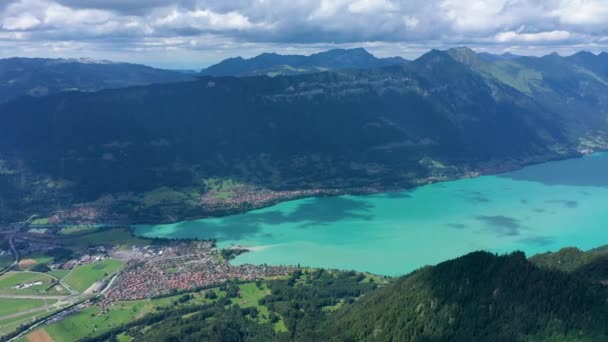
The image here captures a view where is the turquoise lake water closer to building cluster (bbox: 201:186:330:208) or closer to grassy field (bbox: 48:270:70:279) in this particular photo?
building cluster (bbox: 201:186:330:208)

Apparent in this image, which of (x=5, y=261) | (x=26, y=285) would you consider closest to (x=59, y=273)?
(x=26, y=285)

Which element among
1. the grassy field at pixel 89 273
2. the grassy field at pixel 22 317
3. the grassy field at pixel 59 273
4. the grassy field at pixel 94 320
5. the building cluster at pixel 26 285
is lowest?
the grassy field at pixel 59 273

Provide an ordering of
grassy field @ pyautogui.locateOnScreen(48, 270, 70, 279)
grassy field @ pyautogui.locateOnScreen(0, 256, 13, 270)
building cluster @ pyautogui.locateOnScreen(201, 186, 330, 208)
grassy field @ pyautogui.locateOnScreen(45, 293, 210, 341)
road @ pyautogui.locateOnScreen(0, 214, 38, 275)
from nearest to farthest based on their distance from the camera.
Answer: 1. grassy field @ pyautogui.locateOnScreen(45, 293, 210, 341)
2. grassy field @ pyautogui.locateOnScreen(48, 270, 70, 279)
3. grassy field @ pyautogui.locateOnScreen(0, 256, 13, 270)
4. road @ pyautogui.locateOnScreen(0, 214, 38, 275)
5. building cluster @ pyautogui.locateOnScreen(201, 186, 330, 208)

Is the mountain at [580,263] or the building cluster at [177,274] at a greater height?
the mountain at [580,263]

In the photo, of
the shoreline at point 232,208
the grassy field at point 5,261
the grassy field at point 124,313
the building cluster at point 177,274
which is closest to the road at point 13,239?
the grassy field at point 5,261

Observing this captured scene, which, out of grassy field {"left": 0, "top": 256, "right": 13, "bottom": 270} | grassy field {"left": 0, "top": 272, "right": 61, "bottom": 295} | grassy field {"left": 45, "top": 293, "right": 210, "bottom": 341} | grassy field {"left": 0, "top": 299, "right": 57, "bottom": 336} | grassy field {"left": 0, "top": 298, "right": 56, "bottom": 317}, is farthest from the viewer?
grassy field {"left": 0, "top": 256, "right": 13, "bottom": 270}

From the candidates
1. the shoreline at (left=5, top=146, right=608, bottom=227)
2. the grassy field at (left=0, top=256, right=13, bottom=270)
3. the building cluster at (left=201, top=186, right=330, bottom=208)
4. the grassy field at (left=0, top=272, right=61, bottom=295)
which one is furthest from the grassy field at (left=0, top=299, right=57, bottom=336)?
the building cluster at (left=201, top=186, right=330, bottom=208)

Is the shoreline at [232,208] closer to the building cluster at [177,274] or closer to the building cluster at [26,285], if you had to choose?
the building cluster at [177,274]
